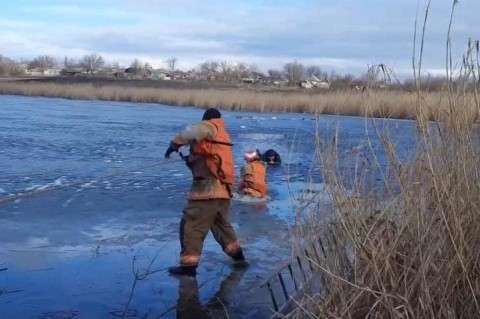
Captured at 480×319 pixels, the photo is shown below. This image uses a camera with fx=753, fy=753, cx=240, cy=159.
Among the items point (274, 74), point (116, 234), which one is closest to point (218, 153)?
point (116, 234)

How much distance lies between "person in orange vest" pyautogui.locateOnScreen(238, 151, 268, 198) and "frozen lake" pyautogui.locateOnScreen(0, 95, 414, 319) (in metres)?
0.30

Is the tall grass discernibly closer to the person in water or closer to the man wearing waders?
the man wearing waders

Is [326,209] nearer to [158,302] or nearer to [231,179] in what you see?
[158,302]

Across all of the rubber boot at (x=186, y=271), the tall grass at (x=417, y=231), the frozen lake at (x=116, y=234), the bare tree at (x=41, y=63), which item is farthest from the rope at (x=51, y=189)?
the bare tree at (x=41, y=63)

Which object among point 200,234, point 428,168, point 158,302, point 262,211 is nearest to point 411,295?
point 428,168

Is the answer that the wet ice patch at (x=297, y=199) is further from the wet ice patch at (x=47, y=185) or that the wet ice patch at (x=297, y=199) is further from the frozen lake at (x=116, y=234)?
the wet ice patch at (x=47, y=185)

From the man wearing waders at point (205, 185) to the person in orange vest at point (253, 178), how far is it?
149 inches

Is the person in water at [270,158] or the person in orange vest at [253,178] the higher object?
the person in orange vest at [253,178]

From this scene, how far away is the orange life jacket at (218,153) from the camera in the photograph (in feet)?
22.5

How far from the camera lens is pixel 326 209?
16.1ft

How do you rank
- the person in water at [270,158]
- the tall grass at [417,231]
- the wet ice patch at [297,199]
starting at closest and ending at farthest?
the tall grass at [417,231], the wet ice patch at [297,199], the person in water at [270,158]

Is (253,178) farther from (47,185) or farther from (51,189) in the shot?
(47,185)

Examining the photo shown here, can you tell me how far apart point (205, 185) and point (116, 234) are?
1.79 m

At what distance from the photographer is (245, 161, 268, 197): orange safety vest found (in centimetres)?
1091
